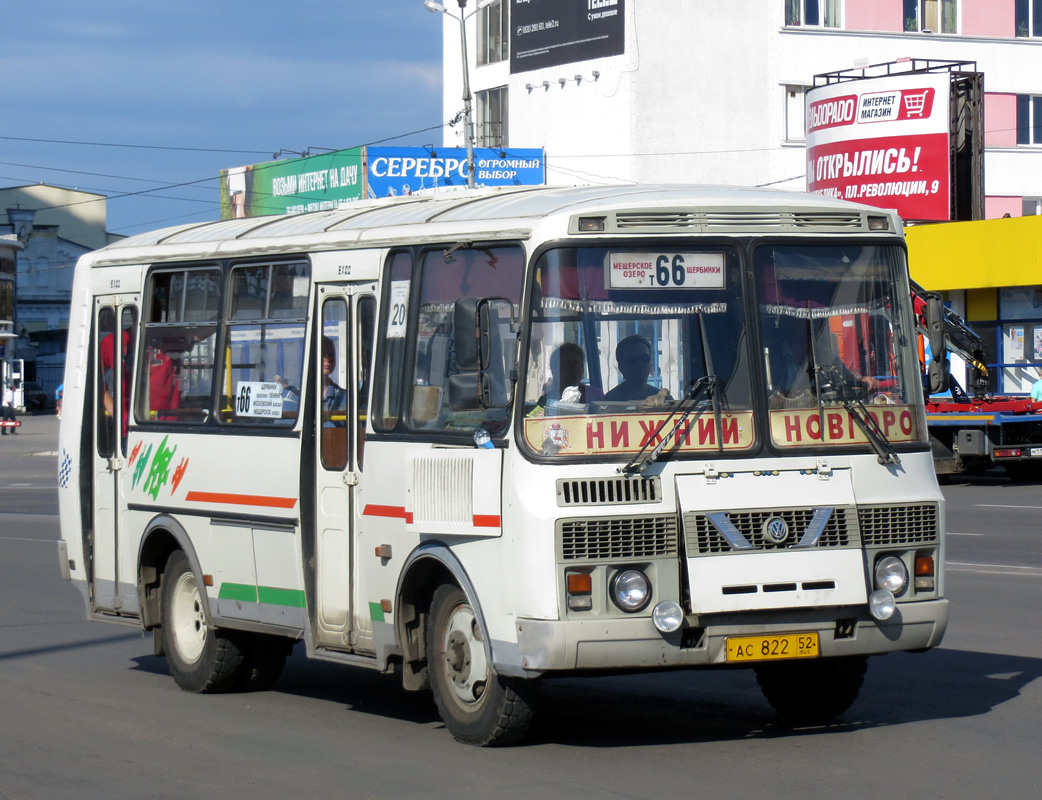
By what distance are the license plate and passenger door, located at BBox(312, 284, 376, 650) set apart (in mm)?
2186

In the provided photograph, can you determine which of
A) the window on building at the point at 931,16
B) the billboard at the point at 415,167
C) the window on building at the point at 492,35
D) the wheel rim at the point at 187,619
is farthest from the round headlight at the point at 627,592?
the window on building at the point at 492,35

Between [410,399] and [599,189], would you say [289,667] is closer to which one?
[410,399]

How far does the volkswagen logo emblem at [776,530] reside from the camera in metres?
7.38

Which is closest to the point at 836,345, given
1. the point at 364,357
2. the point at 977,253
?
the point at 364,357

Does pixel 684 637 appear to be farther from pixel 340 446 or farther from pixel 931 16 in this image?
pixel 931 16

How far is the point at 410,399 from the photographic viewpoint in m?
8.27

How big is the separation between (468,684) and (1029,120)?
1869 inches

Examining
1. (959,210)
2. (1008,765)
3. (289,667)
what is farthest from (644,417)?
(959,210)

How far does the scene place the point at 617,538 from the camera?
7.25m

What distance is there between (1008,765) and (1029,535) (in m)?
11.8

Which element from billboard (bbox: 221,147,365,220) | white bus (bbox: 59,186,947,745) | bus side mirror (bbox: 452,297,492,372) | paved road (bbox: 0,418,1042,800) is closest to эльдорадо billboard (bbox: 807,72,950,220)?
billboard (bbox: 221,147,365,220)

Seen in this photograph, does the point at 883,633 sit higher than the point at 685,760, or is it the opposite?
the point at 883,633

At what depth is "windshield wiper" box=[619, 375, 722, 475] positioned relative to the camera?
729 centimetres

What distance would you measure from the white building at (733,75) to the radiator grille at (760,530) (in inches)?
1630
